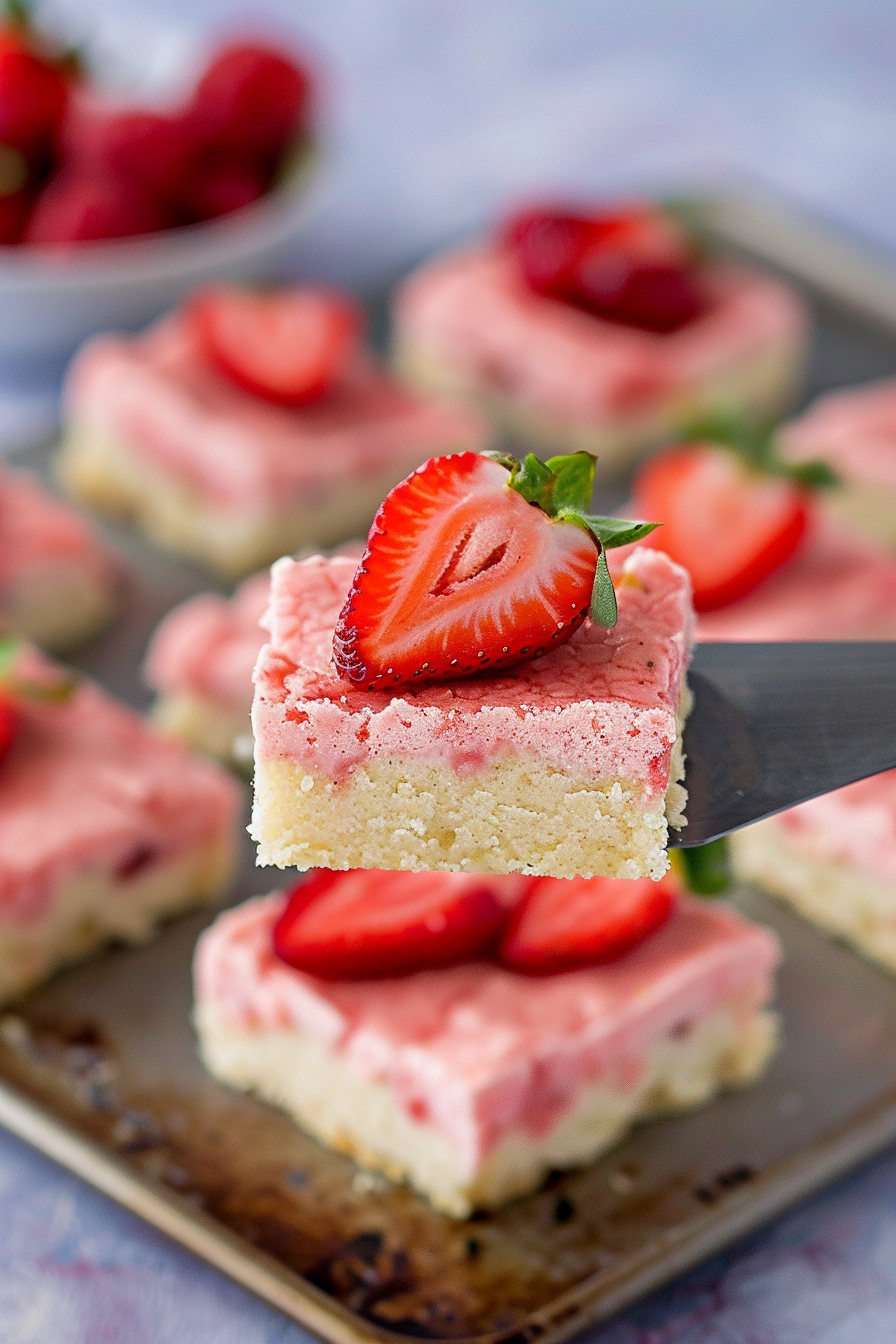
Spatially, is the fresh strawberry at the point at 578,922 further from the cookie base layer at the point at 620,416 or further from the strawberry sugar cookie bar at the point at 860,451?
the cookie base layer at the point at 620,416

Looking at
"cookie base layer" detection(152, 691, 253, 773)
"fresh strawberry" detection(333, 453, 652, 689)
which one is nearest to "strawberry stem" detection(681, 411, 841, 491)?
"cookie base layer" detection(152, 691, 253, 773)

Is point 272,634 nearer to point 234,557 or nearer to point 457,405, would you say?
point 234,557

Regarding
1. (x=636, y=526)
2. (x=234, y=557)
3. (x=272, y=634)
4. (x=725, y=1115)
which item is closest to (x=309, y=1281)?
(x=725, y=1115)

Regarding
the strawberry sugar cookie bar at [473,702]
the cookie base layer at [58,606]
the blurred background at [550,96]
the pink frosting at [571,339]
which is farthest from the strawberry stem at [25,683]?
the blurred background at [550,96]

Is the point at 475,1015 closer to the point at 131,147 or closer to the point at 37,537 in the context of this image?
the point at 37,537

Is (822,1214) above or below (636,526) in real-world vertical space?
below

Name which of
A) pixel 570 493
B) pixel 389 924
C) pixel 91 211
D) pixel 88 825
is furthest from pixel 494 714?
pixel 91 211
